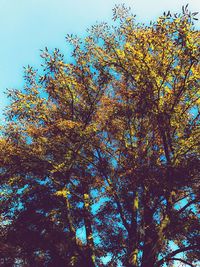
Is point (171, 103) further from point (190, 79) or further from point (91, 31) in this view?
point (91, 31)

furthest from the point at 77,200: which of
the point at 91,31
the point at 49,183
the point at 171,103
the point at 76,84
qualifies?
the point at 91,31

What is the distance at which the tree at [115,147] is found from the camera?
1424 cm

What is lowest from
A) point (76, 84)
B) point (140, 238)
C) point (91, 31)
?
point (140, 238)

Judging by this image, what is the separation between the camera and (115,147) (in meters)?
19.4

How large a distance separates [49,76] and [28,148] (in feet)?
14.4

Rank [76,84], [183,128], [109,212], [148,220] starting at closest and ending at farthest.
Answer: [183,128], [76,84], [148,220], [109,212]

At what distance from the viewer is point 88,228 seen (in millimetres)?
17828

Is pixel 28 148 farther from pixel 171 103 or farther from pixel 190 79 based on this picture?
pixel 190 79

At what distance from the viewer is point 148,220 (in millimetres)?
17688

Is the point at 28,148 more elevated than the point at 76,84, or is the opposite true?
the point at 76,84

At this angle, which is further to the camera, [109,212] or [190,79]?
[109,212]

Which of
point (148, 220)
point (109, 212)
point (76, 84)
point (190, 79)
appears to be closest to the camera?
point (190, 79)

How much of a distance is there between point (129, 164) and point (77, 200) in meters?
5.21

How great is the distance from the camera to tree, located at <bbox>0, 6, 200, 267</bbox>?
14.2 m
